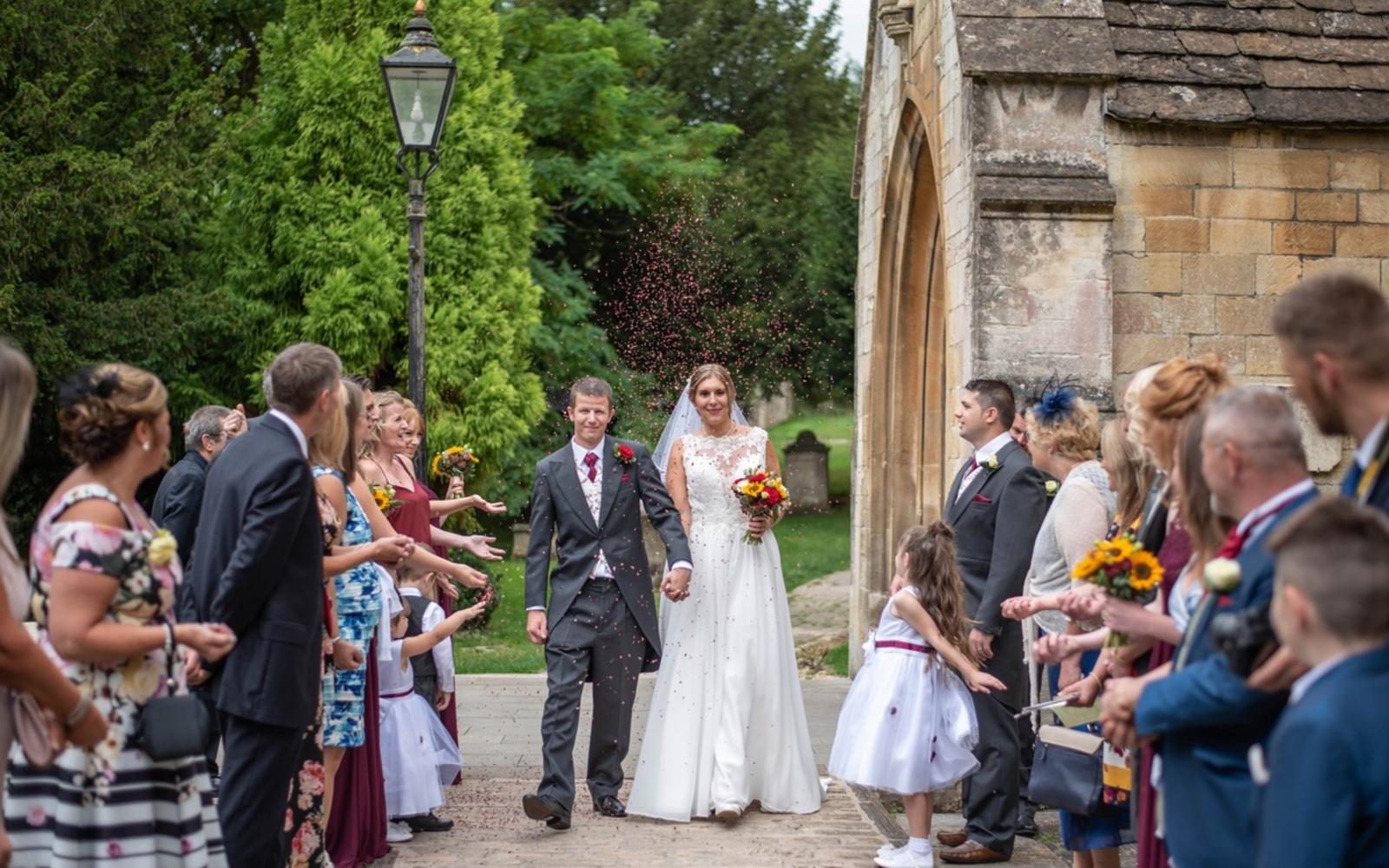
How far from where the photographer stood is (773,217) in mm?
33625

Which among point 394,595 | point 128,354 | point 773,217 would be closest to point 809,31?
point 773,217

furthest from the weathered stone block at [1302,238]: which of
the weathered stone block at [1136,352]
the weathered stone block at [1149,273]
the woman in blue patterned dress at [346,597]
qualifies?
the woman in blue patterned dress at [346,597]

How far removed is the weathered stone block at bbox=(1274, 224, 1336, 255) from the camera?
9477 mm

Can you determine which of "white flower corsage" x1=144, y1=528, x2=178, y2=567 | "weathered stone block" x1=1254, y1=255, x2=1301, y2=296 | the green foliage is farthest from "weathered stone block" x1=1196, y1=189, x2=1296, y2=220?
the green foliage

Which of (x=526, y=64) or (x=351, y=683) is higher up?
(x=526, y=64)

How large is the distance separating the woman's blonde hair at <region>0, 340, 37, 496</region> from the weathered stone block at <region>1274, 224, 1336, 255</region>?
25.5ft

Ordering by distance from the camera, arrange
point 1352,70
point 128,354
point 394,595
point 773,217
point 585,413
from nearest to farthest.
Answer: point 394,595 < point 585,413 < point 1352,70 < point 128,354 < point 773,217

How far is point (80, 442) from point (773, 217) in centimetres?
3009

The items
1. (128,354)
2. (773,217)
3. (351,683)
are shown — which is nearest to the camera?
(351,683)

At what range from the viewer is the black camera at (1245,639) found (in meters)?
3.33

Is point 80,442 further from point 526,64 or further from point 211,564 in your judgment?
point 526,64

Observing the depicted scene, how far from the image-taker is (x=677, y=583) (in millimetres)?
7980

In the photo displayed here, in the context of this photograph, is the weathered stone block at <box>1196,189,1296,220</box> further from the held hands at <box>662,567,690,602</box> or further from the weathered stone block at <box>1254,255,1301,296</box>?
the held hands at <box>662,567,690,602</box>

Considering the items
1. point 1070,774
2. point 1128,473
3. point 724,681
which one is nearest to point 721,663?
point 724,681
